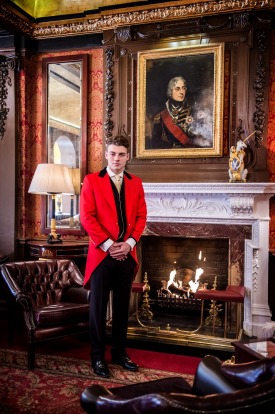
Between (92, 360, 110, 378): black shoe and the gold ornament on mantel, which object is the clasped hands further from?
the gold ornament on mantel

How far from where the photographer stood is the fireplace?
4094 millimetres

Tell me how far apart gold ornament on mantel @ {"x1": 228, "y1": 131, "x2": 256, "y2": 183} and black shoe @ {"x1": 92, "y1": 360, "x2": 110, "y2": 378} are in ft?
7.08

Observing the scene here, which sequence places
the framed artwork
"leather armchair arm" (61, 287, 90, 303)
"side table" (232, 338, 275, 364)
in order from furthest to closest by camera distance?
the framed artwork, "leather armchair arm" (61, 287, 90, 303), "side table" (232, 338, 275, 364)

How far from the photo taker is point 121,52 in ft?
15.1

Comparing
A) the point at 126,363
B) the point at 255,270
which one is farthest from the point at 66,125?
the point at 126,363

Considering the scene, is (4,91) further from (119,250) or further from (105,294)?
(105,294)

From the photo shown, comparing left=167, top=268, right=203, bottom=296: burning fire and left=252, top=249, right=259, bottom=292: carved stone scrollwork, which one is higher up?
left=252, top=249, right=259, bottom=292: carved stone scrollwork

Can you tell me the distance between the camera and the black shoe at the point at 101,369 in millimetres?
3078

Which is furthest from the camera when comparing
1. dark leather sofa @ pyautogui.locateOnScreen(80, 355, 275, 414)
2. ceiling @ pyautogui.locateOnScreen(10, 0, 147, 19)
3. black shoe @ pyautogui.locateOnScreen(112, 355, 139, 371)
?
ceiling @ pyautogui.locateOnScreen(10, 0, 147, 19)

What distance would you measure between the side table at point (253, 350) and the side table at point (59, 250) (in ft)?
7.56

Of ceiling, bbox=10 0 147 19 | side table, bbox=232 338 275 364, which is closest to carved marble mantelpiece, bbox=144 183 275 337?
side table, bbox=232 338 275 364

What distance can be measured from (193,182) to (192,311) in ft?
4.88

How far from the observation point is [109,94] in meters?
4.66

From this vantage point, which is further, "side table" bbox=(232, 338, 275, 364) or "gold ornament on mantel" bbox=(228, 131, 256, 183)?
"gold ornament on mantel" bbox=(228, 131, 256, 183)
